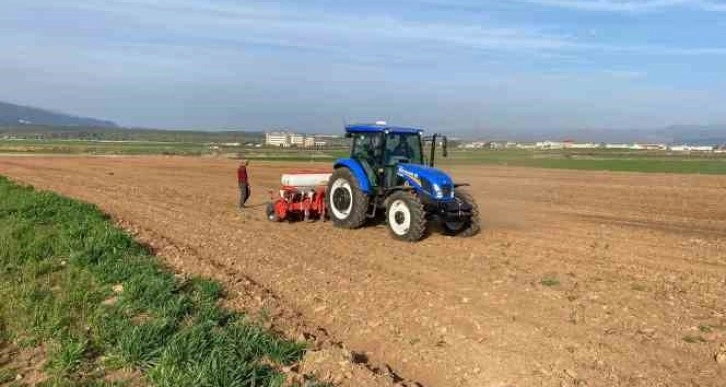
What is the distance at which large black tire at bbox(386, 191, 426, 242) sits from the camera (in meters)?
12.3

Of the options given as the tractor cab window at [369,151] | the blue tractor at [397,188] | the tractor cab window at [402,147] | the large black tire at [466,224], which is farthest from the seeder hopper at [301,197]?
the large black tire at [466,224]

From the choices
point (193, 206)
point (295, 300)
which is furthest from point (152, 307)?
point (193, 206)

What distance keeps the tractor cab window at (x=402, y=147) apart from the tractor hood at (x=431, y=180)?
0.58 m

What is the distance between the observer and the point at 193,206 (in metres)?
18.2

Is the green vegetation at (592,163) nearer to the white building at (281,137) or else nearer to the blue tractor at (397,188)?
the white building at (281,137)

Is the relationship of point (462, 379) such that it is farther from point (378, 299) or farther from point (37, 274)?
point (37, 274)

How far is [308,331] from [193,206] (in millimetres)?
11919

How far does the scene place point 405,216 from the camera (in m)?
12.5

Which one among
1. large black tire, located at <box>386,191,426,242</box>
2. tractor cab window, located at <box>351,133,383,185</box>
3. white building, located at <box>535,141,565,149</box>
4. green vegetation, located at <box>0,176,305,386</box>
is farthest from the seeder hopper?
white building, located at <box>535,141,565,149</box>

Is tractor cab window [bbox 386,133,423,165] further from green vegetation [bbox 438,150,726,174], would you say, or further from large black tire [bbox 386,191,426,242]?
green vegetation [bbox 438,150,726,174]

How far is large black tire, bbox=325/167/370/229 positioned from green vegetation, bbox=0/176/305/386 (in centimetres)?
437

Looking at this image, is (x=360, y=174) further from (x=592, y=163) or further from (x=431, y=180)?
(x=592, y=163)

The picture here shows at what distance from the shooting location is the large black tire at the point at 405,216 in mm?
12266

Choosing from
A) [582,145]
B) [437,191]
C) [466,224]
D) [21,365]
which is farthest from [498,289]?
[582,145]
